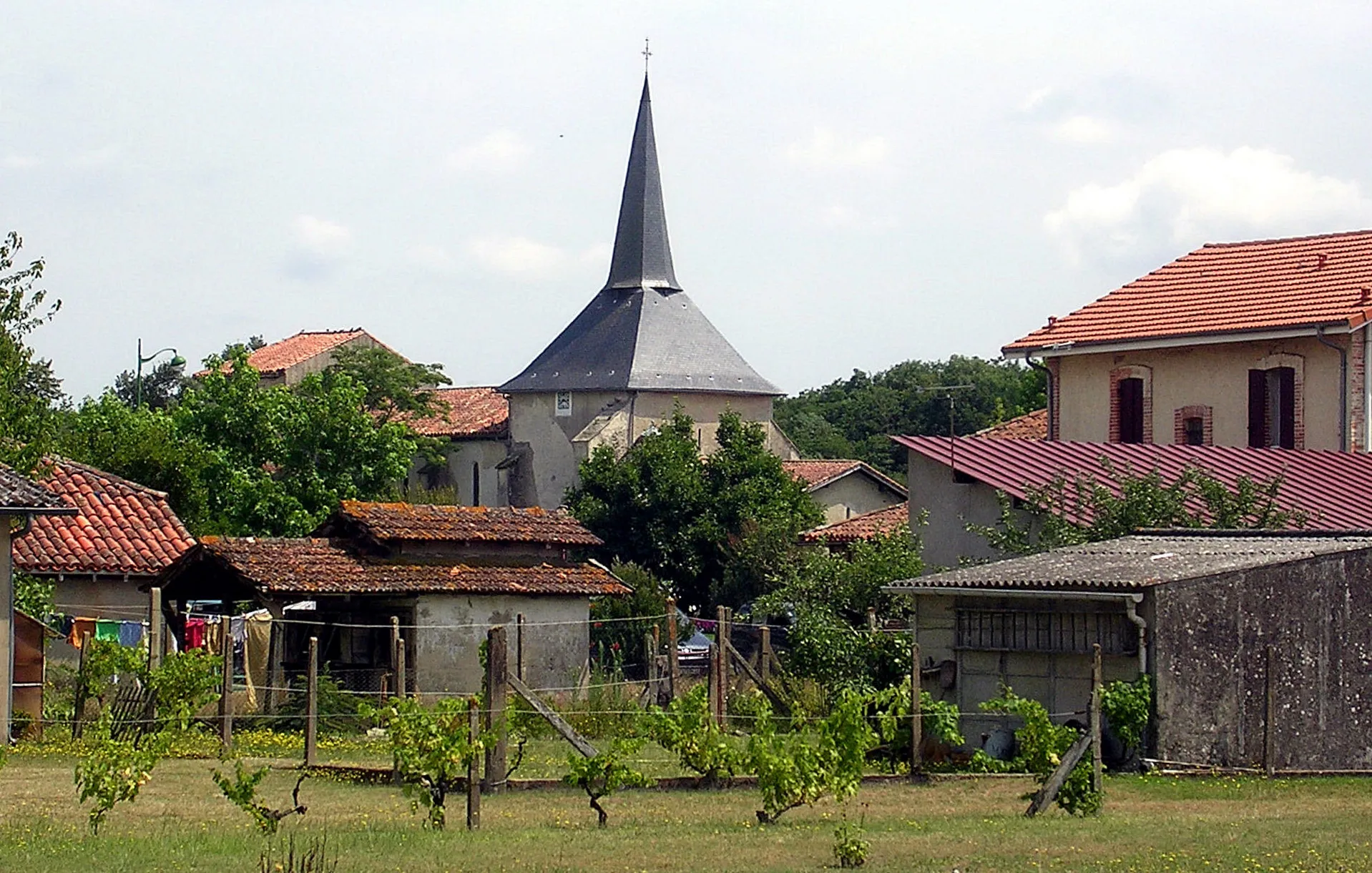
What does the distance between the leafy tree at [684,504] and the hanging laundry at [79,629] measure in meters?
23.3

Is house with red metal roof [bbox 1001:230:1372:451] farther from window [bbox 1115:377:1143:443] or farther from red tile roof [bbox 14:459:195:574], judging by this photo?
red tile roof [bbox 14:459:195:574]

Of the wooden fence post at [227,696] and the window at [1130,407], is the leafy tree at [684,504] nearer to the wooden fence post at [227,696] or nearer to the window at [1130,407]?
the window at [1130,407]

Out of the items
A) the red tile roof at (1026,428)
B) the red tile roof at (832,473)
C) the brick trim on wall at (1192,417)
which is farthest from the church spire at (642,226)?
the brick trim on wall at (1192,417)

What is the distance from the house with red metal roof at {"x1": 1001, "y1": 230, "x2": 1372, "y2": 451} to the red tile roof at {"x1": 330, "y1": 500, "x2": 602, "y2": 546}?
16430 millimetres

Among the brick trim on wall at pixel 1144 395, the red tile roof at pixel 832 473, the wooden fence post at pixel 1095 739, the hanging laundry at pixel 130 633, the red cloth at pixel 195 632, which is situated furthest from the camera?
the red tile roof at pixel 832 473

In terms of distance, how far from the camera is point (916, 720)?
20.5 m

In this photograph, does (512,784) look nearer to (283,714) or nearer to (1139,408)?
(283,714)

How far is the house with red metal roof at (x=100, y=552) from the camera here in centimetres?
3119

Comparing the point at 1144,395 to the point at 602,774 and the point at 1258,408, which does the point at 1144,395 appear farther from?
the point at 602,774

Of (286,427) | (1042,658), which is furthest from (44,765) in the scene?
(286,427)

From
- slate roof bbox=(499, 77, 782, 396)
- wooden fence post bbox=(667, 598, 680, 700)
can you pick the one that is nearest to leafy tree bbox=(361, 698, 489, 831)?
wooden fence post bbox=(667, 598, 680, 700)

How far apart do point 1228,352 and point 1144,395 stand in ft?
7.00

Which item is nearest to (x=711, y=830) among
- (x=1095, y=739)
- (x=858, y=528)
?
(x=1095, y=739)

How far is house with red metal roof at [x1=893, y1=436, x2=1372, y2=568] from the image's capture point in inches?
1179
